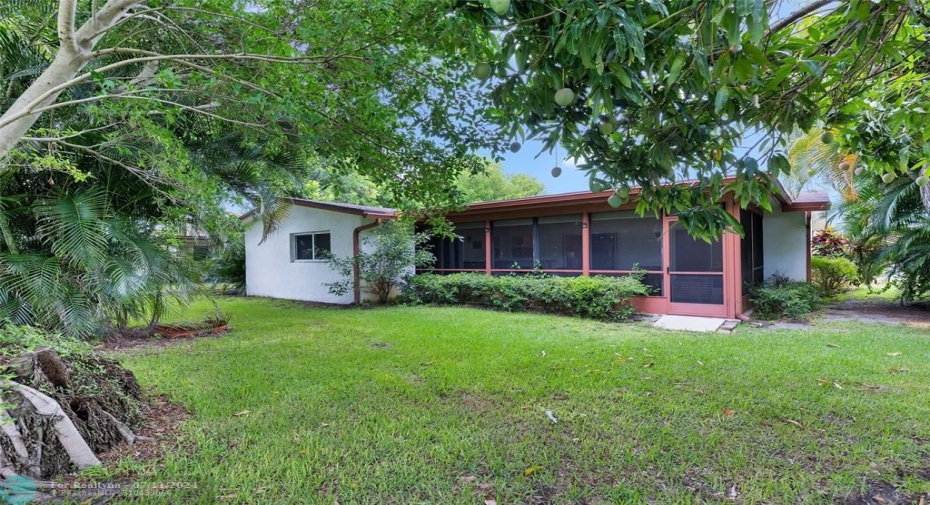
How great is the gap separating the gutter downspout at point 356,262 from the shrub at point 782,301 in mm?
8086

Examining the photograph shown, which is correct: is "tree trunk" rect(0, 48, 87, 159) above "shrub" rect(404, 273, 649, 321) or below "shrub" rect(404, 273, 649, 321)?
above

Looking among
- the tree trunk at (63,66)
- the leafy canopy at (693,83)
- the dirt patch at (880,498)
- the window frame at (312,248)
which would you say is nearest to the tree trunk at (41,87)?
the tree trunk at (63,66)

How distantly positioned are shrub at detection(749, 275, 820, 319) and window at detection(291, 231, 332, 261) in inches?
389

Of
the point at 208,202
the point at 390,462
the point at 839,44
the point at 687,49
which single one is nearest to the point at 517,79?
the point at 687,49

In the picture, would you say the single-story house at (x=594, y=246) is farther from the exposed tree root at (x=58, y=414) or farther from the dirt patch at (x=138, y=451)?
the exposed tree root at (x=58, y=414)

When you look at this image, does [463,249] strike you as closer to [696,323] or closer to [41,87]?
[696,323]

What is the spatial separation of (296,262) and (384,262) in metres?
3.69

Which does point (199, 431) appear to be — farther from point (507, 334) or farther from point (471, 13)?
point (507, 334)

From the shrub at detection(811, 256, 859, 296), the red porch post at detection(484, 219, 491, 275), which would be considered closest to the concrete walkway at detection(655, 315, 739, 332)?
the red porch post at detection(484, 219, 491, 275)

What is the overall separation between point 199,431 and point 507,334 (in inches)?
167

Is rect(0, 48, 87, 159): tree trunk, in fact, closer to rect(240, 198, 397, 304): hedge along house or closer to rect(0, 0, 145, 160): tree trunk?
rect(0, 0, 145, 160): tree trunk

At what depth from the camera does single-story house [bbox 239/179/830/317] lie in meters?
7.92

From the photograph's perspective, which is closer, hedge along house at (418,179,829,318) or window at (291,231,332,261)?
hedge along house at (418,179,829,318)

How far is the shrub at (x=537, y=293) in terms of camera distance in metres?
7.85
